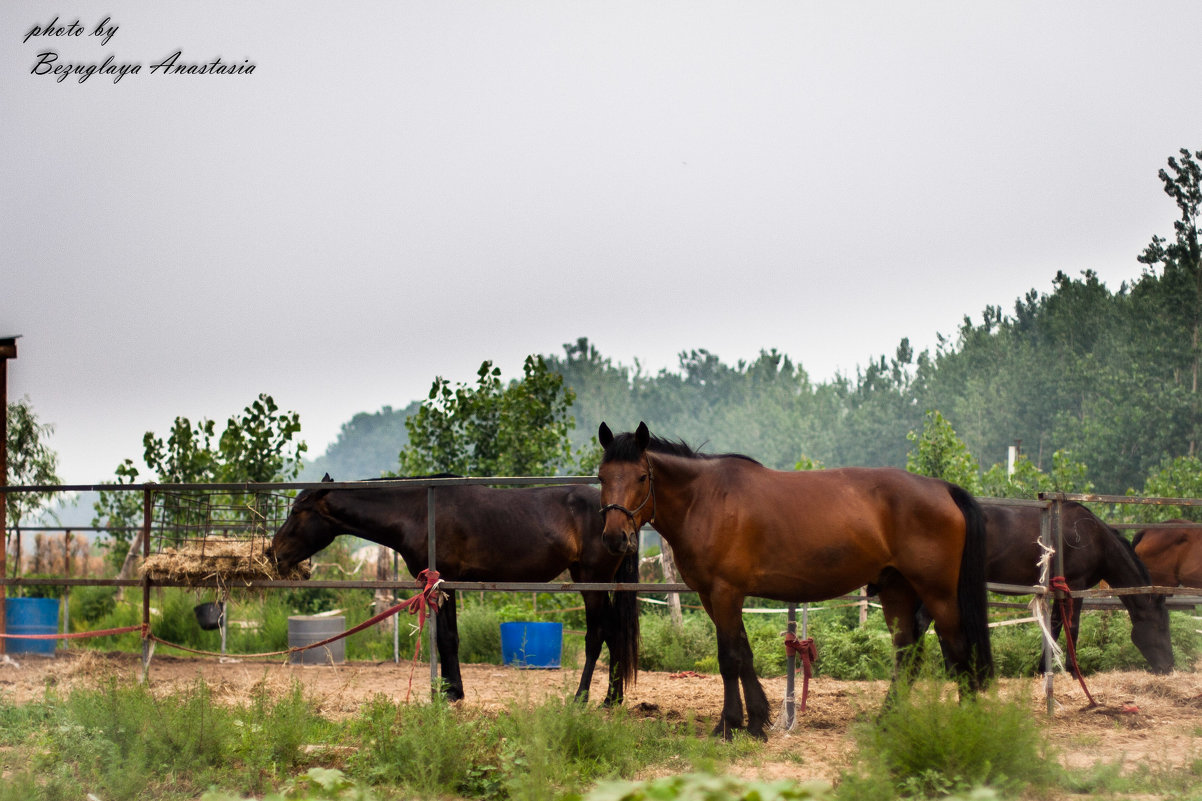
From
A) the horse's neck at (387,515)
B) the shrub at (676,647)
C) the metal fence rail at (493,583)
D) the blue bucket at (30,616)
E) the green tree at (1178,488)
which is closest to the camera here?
the metal fence rail at (493,583)

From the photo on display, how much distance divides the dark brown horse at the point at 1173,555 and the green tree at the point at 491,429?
22.1 feet

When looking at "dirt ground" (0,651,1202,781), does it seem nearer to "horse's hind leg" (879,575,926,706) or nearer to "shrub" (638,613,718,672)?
"horse's hind leg" (879,575,926,706)

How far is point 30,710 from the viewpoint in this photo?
710 cm

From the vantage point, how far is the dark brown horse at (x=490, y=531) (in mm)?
7969

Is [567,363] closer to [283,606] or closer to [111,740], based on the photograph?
[283,606]

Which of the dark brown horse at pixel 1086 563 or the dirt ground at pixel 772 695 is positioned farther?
the dark brown horse at pixel 1086 563

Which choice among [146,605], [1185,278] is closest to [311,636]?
[146,605]

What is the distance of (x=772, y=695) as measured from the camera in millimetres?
8539

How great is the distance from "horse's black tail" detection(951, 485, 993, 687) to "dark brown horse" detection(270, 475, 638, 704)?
2489 mm

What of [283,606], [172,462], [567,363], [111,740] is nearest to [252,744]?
[111,740]

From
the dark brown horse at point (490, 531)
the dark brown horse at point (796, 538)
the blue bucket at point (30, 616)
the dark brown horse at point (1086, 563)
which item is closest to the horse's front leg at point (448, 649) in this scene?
the dark brown horse at point (490, 531)

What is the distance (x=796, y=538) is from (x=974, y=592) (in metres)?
1.12

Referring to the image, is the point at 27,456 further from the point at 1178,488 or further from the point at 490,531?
the point at 1178,488

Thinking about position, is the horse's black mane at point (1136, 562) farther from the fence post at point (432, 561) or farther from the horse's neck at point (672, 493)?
the fence post at point (432, 561)
